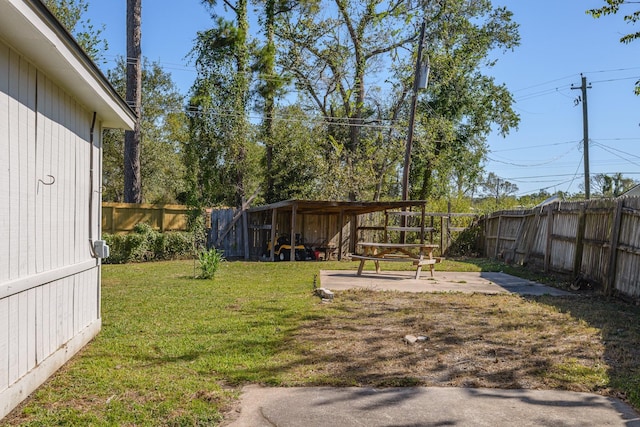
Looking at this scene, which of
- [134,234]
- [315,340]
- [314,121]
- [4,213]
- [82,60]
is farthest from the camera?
[314,121]

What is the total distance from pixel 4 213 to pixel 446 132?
22535 mm

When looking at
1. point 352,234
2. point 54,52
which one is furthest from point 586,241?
point 54,52

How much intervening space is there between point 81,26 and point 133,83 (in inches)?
133

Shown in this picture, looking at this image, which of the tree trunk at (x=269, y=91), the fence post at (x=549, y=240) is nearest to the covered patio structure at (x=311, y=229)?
the tree trunk at (x=269, y=91)

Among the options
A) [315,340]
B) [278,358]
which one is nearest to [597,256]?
[315,340]

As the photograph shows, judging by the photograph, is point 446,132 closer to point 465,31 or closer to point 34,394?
point 465,31

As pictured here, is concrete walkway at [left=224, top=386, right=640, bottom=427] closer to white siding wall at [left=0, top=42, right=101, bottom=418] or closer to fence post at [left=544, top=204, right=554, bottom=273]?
white siding wall at [left=0, top=42, right=101, bottom=418]

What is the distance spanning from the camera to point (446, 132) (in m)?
24.3

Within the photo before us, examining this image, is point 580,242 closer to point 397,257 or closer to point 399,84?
point 397,257

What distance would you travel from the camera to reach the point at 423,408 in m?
3.57

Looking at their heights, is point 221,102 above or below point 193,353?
above

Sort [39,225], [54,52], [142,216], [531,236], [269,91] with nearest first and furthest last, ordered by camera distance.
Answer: [54,52] → [39,225] → [531,236] → [142,216] → [269,91]

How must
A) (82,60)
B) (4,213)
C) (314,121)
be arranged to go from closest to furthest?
1. (4,213)
2. (82,60)
3. (314,121)

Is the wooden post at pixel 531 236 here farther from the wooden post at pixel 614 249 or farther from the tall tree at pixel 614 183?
the tall tree at pixel 614 183
